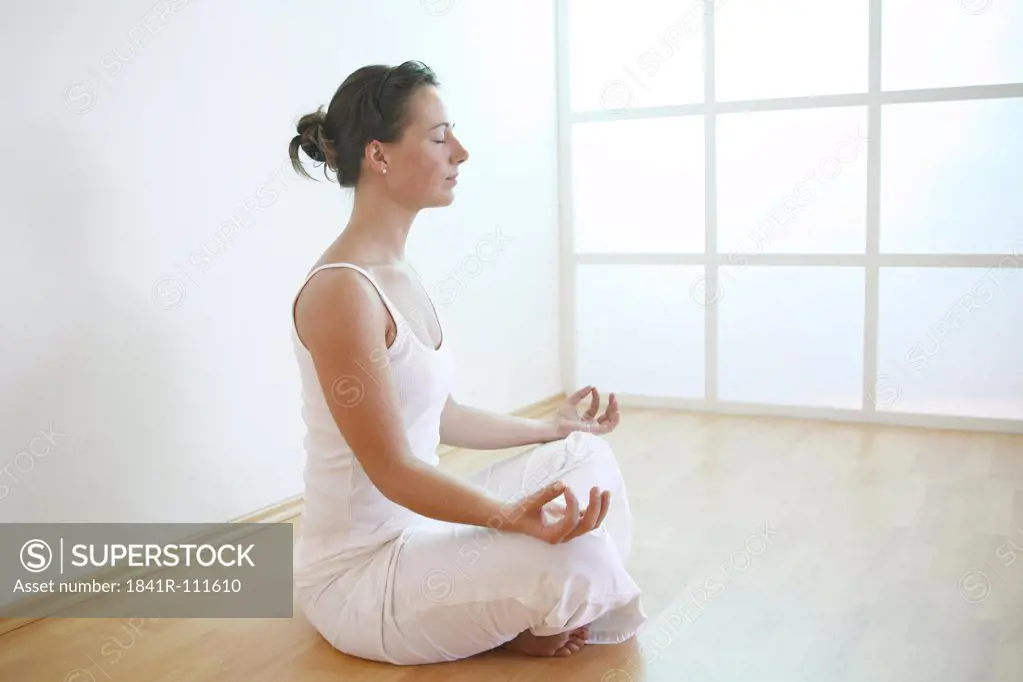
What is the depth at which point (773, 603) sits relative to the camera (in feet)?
7.41

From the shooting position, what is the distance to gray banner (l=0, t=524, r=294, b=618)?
2.30 metres

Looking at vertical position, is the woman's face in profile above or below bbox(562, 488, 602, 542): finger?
above

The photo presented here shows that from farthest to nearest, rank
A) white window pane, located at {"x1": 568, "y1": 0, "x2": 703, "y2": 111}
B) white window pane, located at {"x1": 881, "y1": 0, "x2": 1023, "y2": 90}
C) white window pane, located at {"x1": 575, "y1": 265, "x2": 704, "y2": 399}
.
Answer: white window pane, located at {"x1": 575, "y1": 265, "x2": 704, "y2": 399}
white window pane, located at {"x1": 568, "y1": 0, "x2": 703, "y2": 111}
white window pane, located at {"x1": 881, "y1": 0, "x2": 1023, "y2": 90}

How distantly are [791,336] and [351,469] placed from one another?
8.62 ft

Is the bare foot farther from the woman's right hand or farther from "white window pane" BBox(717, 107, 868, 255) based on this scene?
"white window pane" BBox(717, 107, 868, 255)

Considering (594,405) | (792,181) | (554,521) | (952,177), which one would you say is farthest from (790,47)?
(554,521)

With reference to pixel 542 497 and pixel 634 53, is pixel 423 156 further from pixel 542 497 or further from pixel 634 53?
pixel 634 53

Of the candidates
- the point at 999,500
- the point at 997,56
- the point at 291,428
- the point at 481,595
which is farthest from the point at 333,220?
the point at 997,56

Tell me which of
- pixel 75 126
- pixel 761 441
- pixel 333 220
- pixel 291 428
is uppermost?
pixel 75 126

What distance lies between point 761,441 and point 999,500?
941mm

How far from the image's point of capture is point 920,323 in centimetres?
390

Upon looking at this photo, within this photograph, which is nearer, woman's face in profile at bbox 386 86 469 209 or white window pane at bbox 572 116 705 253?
woman's face in profile at bbox 386 86 469 209

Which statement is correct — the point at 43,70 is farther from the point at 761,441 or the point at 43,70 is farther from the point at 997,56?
the point at 997,56

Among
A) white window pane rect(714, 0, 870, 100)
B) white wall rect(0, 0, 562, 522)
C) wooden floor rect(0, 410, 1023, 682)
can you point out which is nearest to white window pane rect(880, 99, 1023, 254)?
white window pane rect(714, 0, 870, 100)
